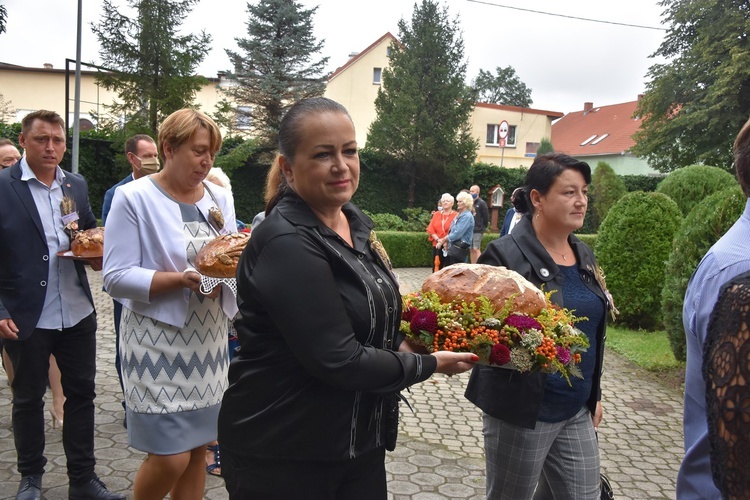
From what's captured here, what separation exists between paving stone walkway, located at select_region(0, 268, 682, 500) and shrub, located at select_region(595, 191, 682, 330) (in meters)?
2.65

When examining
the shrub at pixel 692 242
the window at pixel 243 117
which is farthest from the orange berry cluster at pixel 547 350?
the window at pixel 243 117

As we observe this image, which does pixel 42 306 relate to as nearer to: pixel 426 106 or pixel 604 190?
pixel 604 190

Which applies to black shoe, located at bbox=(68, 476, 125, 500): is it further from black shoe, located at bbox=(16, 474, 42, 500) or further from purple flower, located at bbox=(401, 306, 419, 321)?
purple flower, located at bbox=(401, 306, 419, 321)

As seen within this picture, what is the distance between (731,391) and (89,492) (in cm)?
375

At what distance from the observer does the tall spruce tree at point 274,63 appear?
30.1m

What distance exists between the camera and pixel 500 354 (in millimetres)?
2297

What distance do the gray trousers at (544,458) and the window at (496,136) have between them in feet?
142

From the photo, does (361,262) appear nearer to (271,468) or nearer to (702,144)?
(271,468)

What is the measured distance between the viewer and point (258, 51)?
30.4 metres

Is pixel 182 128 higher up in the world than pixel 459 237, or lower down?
higher up

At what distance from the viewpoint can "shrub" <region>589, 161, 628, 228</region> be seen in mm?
27891

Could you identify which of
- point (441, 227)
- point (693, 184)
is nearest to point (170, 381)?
point (441, 227)

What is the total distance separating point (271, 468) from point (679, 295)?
20.5 feet

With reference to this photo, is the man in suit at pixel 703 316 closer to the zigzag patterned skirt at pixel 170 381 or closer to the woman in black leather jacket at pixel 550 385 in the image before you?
the woman in black leather jacket at pixel 550 385
